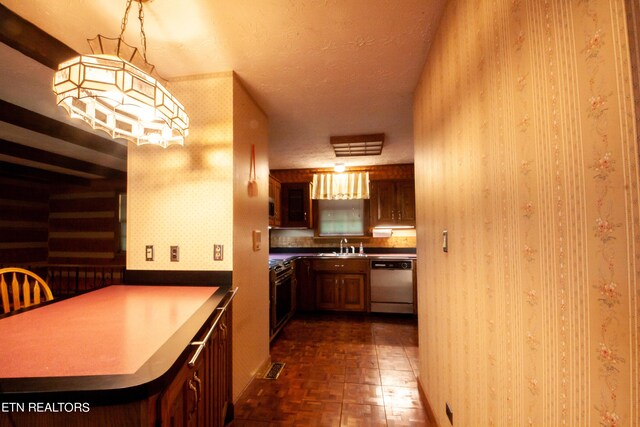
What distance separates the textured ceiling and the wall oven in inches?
68.4

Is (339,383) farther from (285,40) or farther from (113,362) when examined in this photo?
(285,40)

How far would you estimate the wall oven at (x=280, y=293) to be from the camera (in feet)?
10.1

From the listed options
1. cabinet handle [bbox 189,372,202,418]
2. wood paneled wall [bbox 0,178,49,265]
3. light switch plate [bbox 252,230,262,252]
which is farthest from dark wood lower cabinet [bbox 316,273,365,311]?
wood paneled wall [bbox 0,178,49,265]

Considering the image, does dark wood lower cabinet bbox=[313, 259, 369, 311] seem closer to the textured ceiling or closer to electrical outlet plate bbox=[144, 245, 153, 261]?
the textured ceiling

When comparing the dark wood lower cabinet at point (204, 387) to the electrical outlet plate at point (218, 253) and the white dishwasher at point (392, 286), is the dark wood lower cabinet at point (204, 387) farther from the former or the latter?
the white dishwasher at point (392, 286)

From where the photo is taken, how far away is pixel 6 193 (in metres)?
5.20

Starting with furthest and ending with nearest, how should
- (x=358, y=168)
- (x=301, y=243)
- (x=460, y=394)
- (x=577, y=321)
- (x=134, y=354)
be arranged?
(x=301, y=243) < (x=358, y=168) < (x=460, y=394) < (x=134, y=354) < (x=577, y=321)

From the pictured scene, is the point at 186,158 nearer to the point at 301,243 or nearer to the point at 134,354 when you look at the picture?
the point at 134,354

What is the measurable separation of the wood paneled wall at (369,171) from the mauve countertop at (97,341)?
138 inches

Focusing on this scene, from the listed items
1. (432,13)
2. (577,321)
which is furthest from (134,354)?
(432,13)

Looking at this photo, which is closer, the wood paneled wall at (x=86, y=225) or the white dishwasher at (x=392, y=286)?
the white dishwasher at (x=392, y=286)

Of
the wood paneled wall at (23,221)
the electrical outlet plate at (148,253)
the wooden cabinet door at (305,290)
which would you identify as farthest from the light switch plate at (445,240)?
the wood paneled wall at (23,221)

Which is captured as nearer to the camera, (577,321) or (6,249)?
(577,321)

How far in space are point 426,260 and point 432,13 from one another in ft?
4.73
